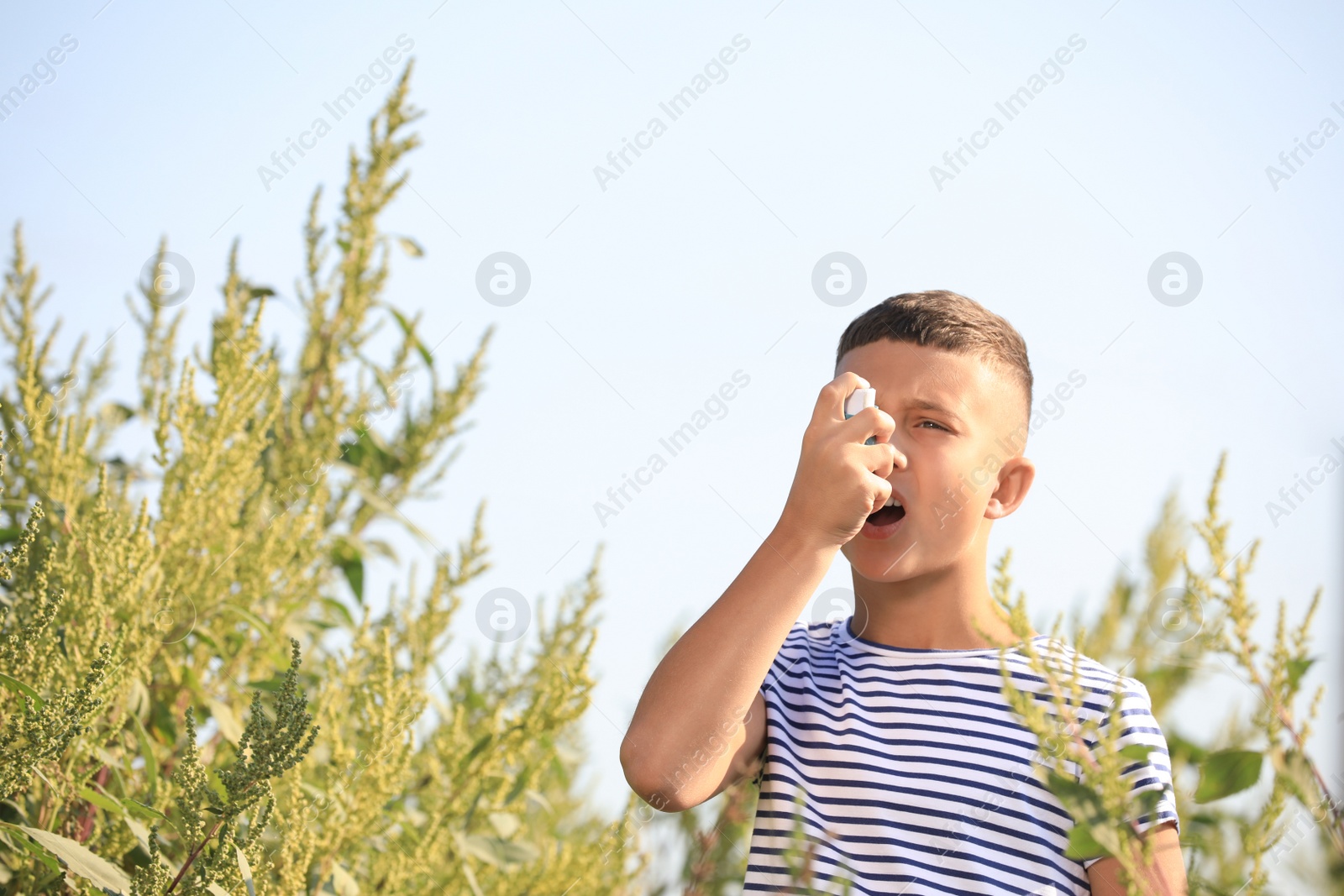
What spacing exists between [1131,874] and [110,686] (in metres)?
1.47

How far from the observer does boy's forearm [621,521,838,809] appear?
1472 mm

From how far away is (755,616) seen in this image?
1478mm

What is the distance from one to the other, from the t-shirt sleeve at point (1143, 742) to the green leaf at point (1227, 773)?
658mm

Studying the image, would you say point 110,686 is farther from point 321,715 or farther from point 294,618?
point 294,618

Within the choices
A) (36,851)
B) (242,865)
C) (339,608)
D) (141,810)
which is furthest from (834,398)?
(339,608)

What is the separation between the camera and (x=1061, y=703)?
69 centimetres

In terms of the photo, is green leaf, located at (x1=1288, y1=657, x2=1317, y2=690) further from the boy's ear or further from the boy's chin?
the boy's ear

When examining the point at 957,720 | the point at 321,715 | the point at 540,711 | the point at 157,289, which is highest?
the point at 957,720

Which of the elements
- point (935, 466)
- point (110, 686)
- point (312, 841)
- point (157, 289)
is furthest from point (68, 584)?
point (935, 466)

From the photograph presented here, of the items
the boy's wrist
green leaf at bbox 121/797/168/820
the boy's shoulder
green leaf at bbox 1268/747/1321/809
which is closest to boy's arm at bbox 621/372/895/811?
the boy's wrist

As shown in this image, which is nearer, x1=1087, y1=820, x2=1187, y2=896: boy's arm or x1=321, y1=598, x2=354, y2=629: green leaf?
x1=1087, y1=820, x2=1187, y2=896: boy's arm

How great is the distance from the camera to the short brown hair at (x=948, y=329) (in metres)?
1.95

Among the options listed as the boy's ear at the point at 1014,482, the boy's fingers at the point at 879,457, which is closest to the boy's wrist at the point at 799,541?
the boy's fingers at the point at 879,457

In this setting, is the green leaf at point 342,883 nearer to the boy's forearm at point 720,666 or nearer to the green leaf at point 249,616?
the green leaf at point 249,616
